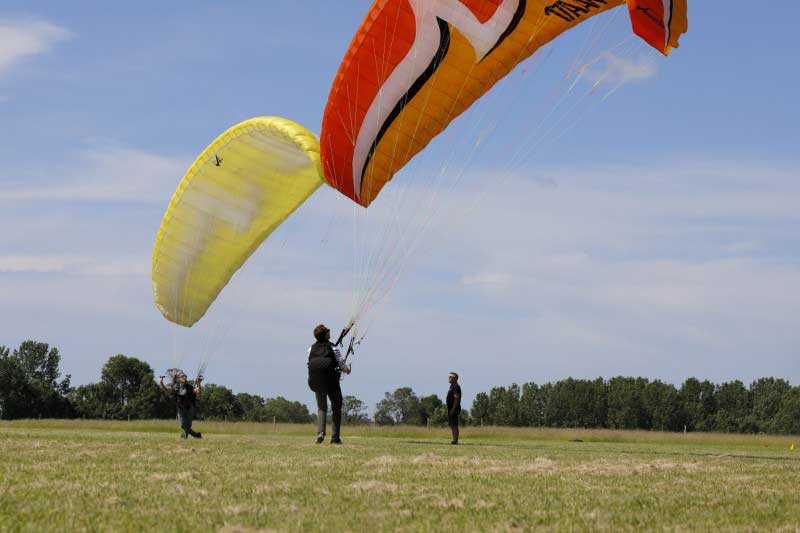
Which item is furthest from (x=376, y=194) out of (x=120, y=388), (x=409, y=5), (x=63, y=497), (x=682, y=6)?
(x=120, y=388)

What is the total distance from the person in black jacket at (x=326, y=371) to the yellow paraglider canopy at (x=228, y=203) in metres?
4.90

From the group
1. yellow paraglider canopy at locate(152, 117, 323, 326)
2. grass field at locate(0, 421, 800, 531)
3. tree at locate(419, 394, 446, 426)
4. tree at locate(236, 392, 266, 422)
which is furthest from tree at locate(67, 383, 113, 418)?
grass field at locate(0, 421, 800, 531)

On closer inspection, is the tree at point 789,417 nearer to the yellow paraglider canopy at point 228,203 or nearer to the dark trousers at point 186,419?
the yellow paraglider canopy at point 228,203

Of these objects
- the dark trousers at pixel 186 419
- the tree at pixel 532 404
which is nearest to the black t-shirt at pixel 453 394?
the dark trousers at pixel 186 419

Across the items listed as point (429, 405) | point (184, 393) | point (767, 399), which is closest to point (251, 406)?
point (429, 405)

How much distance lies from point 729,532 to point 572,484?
255cm

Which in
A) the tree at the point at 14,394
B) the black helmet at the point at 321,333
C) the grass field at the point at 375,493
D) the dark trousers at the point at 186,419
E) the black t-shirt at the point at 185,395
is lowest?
the grass field at the point at 375,493

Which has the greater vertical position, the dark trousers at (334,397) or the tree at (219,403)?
the tree at (219,403)

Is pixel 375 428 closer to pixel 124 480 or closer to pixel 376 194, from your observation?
pixel 376 194

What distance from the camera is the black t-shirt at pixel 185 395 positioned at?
1920 centimetres

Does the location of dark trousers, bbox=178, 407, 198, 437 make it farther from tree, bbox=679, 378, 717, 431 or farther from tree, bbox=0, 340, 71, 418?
tree, bbox=679, 378, 717, 431

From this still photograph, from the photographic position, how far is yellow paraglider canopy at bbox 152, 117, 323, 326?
19.2 meters

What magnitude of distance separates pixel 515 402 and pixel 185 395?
120 metres

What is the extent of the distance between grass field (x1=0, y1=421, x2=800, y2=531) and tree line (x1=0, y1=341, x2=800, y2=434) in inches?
3123
